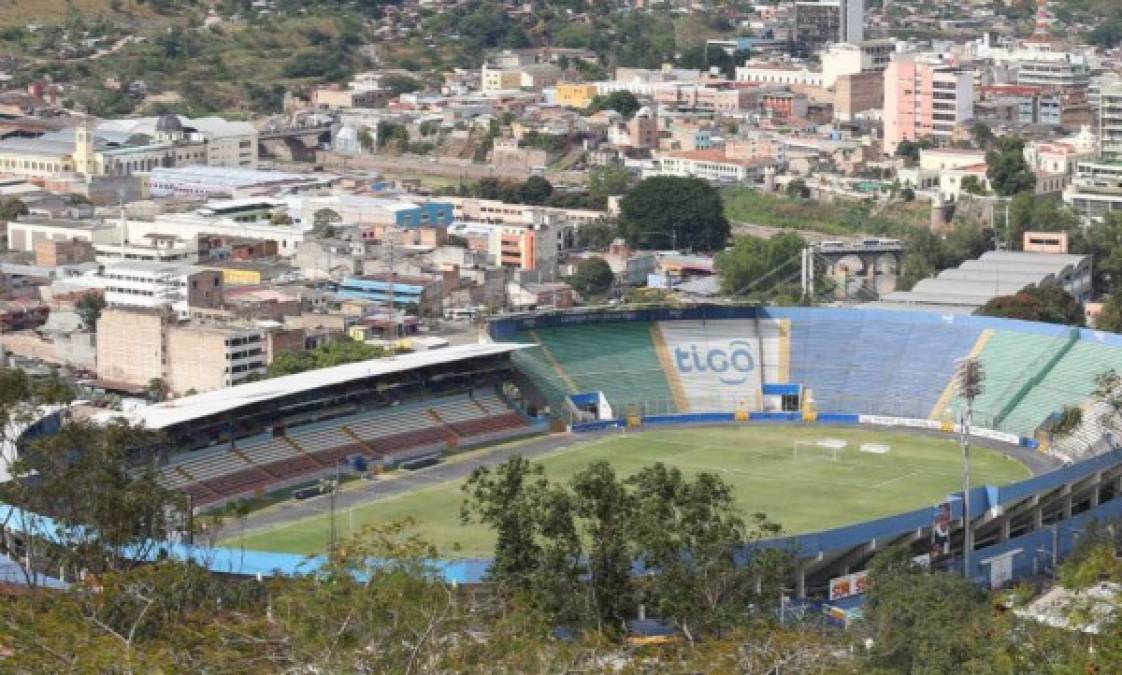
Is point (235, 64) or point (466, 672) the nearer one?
point (466, 672)

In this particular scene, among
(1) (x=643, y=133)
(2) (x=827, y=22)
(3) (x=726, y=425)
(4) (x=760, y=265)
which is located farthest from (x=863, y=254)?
(2) (x=827, y=22)

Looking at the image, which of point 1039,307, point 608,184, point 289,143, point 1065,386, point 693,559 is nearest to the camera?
point 693,559

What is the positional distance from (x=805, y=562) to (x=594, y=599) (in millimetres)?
4978

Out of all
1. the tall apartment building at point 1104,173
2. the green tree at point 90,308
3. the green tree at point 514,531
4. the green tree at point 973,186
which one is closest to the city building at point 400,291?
the green tree at point 90,308

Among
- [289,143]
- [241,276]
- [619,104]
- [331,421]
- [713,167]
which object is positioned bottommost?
[331,421]

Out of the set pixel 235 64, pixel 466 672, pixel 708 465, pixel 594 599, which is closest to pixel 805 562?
pixel 594 599

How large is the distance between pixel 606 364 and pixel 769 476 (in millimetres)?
5246

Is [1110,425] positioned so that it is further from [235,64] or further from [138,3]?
[138,3]

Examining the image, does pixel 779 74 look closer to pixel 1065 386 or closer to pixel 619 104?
pixel 619 104

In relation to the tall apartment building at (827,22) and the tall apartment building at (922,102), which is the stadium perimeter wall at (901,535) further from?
the tall apartment building at (827,22)

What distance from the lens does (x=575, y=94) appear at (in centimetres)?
8788

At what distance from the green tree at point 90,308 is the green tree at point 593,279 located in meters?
10.7

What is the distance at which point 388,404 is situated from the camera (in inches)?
1577

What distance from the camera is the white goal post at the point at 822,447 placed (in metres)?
40.3
